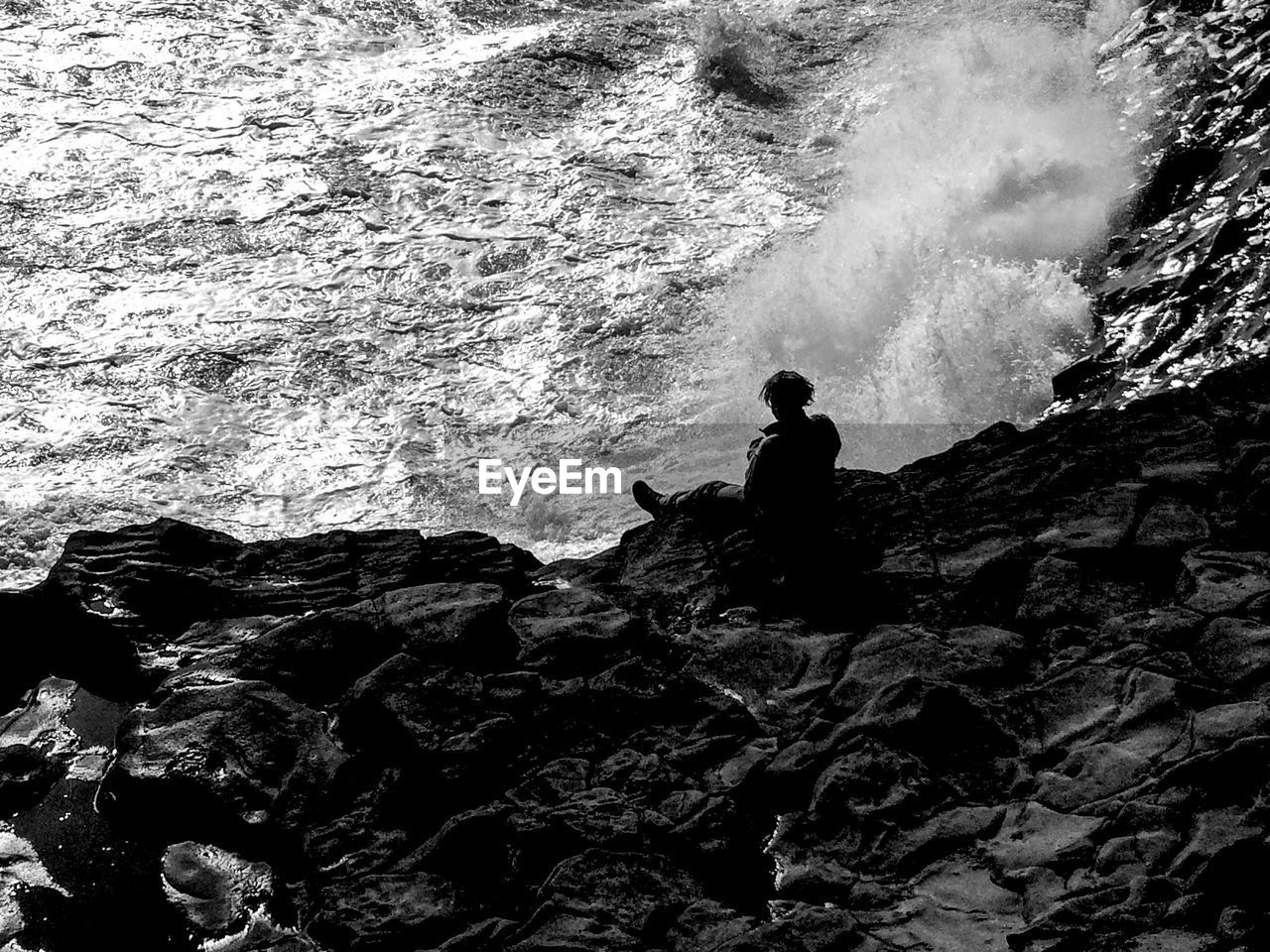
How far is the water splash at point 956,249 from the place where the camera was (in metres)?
9.86

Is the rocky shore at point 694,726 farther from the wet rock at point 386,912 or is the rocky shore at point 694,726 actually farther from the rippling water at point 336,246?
the rippling water at point 336,246

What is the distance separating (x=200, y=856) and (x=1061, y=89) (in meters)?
10.6

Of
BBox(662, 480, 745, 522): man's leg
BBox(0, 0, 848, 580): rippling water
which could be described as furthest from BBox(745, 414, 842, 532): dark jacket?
BBox(0, 0, 848, 580): rippling water

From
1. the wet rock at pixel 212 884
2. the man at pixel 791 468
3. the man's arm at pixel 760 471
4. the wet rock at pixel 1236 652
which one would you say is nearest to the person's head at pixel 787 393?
the man at pixel 791 468

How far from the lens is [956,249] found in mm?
11094

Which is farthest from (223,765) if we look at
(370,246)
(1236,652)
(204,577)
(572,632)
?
(370,246)

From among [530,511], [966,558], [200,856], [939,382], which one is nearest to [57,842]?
[200,856]

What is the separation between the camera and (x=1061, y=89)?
12.5 meters

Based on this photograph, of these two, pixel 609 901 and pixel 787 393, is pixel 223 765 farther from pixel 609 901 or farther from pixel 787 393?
pixel 787 393

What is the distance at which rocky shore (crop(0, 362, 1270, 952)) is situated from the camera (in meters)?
4.10

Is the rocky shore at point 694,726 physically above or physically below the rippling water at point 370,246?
below

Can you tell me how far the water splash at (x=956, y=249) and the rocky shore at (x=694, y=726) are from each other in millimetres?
3474

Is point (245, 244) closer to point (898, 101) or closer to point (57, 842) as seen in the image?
point (898, 101)

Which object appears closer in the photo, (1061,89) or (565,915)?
(565,915)
